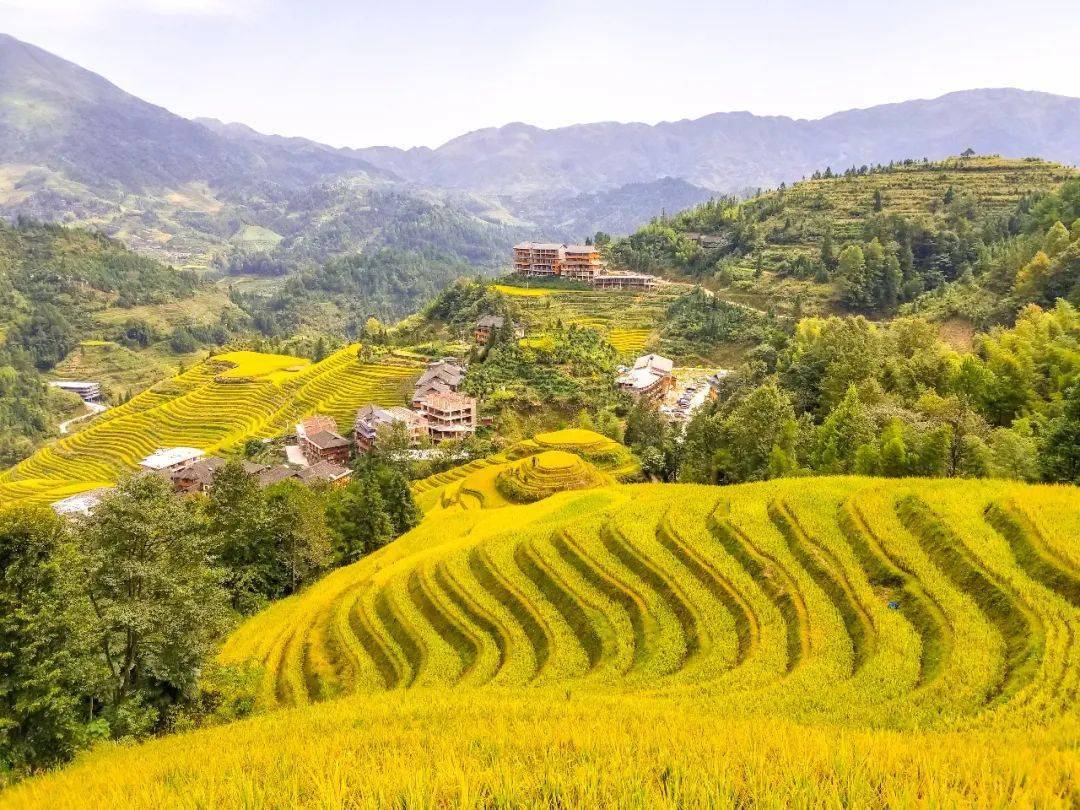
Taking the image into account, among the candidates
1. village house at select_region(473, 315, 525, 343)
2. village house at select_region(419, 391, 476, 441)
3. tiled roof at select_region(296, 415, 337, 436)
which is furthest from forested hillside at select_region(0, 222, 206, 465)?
village house at select_region(419, 391, 476, 441)

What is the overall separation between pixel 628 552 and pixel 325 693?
946cm

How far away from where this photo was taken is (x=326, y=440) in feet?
192

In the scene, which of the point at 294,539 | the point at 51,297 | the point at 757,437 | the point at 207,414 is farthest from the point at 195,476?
the point at 51,297

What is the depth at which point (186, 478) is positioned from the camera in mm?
53250

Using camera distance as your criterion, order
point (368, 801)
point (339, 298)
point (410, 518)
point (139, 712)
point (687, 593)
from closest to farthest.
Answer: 1. point (368, 801)
2. point (139, 712)
3. point (687, 593)
4. point (410, 518)
5. point (339, 298)

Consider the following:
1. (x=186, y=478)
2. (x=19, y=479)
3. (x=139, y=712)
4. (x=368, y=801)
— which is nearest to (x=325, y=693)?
(x=139, y=712)

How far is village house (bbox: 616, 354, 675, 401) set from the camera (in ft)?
201

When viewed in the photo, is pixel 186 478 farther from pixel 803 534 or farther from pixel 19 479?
pixel 803 534

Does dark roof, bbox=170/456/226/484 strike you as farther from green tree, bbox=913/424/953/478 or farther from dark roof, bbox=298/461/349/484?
green tree, bbox=913/424/953/478

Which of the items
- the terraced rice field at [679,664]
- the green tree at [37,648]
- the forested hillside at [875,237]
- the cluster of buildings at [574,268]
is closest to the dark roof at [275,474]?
the terraced rice field at [679,664]

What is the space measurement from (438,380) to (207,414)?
2865 centimetres

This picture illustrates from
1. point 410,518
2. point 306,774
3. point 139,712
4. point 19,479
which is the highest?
point 306,774

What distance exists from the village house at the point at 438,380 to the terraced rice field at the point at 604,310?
12025mm

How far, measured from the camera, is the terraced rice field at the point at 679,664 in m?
4.80
